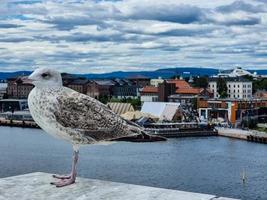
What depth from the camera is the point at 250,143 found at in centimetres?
2130

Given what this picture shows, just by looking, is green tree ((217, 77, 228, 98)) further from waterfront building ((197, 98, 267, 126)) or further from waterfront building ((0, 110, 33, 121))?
waterfront building ((0, 110, 33, 121))

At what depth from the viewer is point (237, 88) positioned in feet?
126

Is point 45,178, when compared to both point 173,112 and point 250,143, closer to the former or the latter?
point 250,143


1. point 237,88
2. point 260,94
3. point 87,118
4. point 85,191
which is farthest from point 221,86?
point 85,191

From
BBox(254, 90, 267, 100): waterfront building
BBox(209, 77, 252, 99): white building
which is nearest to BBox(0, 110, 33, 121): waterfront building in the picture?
BBox(209, 77, 252, 99): white building

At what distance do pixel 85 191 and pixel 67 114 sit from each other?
303 mm

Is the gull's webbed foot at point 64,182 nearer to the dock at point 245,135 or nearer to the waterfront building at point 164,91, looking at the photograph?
the dock at point 245,135

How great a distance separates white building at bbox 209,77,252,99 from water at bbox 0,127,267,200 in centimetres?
1863

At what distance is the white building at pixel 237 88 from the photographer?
38.2m

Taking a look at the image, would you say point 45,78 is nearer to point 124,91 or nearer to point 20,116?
point 20,116

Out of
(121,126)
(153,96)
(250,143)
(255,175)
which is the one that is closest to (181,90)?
(153,96)

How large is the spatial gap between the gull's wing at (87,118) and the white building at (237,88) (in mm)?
36101

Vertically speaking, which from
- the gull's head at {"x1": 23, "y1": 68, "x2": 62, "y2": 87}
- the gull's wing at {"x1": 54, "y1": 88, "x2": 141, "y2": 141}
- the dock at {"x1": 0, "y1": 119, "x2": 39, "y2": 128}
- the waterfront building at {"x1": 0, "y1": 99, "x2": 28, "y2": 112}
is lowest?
the dock at {"x1": 0, "y1": 119, "x2": 39, "y2": 128}

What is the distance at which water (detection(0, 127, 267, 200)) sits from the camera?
10656 mm
